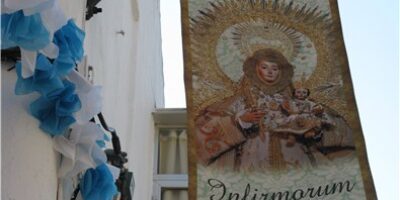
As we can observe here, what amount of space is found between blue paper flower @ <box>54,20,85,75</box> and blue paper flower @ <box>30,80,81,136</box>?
7cm

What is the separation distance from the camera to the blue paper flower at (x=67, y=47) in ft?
7.18

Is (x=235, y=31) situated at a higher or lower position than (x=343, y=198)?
higher

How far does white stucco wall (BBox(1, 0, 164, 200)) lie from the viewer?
83.9 inches

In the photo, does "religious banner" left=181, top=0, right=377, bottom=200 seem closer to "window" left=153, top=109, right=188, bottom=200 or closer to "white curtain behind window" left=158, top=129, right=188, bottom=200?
"window" left=153, top=109, right=188, bottom=200

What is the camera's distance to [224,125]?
4070mm

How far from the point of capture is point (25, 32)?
200 centimetres

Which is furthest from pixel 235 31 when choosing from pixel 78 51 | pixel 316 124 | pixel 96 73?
pixel 78 51

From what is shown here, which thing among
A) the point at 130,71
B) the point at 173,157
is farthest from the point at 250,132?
the point at 173,157

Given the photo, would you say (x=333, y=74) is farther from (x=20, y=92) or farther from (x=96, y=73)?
(x=20, y=92)

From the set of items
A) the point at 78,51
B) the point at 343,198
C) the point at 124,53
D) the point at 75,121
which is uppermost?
the point at 124,53

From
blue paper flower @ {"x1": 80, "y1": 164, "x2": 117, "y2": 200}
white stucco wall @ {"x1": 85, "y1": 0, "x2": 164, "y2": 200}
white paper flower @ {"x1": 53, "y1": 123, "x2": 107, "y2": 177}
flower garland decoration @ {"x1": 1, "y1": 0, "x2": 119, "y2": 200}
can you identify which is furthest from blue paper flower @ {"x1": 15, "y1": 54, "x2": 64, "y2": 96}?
white stucco wall @ {"x1": 85, "y1": 0, "x2": 164, "y2": 200}

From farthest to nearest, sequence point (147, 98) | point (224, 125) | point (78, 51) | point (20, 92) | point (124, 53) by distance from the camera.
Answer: point (147, 98), point (124, 53), point (224, 125), point (78, 51), point (20, 92)

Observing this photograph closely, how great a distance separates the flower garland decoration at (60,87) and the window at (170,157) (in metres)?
3.55

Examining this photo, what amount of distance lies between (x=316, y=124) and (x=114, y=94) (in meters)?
1.30
